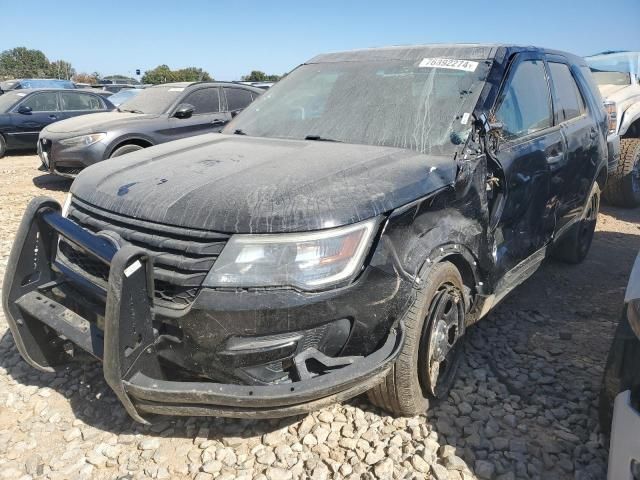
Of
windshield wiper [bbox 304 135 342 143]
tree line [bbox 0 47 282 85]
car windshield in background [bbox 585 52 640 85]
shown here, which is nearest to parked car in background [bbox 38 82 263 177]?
windshield wiper [bbox 304 135 342 143]

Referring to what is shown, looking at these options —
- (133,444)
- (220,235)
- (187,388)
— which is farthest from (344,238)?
(133,444)

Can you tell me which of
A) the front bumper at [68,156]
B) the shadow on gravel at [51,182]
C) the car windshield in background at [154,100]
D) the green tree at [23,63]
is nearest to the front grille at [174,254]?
the front bumper at [68,156]

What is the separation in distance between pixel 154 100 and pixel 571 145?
6588 millimetres

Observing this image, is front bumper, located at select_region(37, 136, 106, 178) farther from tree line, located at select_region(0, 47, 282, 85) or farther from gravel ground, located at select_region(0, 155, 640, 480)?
tree line, located at select_region(0, 47, 282, 85)

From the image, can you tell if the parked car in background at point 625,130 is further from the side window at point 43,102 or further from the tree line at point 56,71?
the tree line at point 56,71

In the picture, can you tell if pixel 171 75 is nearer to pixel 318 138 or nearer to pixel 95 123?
pixel 95 123

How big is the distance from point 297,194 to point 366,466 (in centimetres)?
123

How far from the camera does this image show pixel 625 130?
6.48 m

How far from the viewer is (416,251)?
2162 mm

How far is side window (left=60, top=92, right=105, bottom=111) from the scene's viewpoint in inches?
435

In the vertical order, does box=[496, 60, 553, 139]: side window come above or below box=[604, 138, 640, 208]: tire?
above

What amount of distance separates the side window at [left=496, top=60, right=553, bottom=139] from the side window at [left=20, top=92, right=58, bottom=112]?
34.6 ft

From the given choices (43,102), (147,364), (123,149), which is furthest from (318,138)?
(43,102)

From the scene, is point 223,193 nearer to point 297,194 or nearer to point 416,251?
point 297,194
